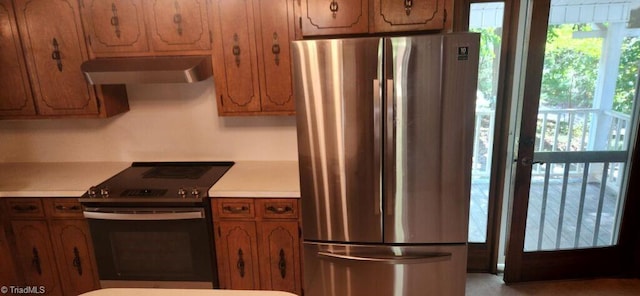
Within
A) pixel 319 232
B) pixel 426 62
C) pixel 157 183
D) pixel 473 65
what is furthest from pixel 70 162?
pixel 473 65

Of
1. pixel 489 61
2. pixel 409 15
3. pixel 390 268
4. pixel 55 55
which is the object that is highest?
pixel 409 15

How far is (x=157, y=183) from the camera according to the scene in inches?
96.7

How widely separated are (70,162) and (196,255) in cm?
136

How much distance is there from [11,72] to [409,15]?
2413mm

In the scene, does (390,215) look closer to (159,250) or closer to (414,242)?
(414,242)

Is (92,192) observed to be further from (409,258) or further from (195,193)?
(409,258)

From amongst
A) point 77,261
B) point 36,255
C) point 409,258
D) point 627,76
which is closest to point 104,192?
point 77,261

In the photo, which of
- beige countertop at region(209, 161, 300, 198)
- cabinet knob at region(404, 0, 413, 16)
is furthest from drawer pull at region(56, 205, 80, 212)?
cabinet knob at region(404, 0, 413, 16)

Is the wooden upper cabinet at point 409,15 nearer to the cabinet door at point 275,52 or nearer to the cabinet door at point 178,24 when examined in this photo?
the cabinet door at point 275,52

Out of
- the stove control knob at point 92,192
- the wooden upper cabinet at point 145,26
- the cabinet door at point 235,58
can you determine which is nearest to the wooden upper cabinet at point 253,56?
the cabinet door at point 235,58

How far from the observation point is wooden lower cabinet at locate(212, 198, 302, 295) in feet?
7.53

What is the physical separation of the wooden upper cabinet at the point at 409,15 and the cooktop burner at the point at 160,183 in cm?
137

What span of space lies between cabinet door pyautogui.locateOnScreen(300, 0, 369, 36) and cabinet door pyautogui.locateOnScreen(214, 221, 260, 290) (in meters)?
1.19

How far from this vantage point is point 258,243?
2.36 m
